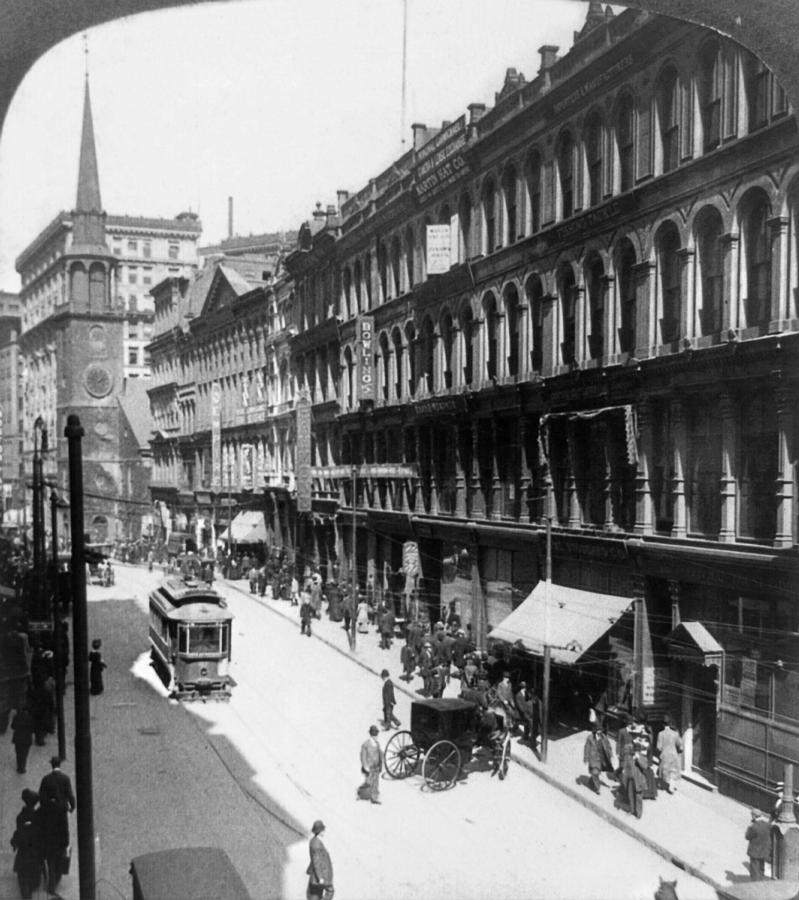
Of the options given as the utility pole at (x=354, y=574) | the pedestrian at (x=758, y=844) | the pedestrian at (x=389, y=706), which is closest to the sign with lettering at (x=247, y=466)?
the utility pole at (x=354, y=574)

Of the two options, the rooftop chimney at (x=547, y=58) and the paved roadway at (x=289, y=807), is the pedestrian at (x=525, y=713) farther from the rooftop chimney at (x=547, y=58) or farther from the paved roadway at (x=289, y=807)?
the rooftop chimney at (x=547, y=58)

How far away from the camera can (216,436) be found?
12.2 m

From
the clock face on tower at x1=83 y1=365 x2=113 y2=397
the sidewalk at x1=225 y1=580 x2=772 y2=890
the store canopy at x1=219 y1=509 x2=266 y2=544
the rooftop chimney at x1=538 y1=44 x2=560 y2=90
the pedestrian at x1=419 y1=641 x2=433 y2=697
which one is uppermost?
the rooftop chimney at x1=538 y1=44 x2=560 y2=90

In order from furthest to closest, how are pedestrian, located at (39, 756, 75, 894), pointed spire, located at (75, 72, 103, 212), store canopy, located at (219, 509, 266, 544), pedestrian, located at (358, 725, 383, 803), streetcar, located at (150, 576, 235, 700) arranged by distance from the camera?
1. store canopy, located at (219, 509, 266, 544)
2. pedestrian, located at (358, 725, 383, 803)
3. streetcar, located at (150, 576, 235, 700)
4. pointed spire, located at (75, 72, 103, 212)
5. pedestrian, located at (39, 756, 75, 894)

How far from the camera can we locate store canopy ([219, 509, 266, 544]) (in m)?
11.6

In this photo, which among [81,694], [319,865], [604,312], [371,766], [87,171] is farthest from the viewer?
[604,312]

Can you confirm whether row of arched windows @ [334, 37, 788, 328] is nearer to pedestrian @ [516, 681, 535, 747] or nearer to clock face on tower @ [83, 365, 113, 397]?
clock face on tower @ [83, 365, 113, 397]

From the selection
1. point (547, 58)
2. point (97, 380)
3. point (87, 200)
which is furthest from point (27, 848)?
point (547, 58)

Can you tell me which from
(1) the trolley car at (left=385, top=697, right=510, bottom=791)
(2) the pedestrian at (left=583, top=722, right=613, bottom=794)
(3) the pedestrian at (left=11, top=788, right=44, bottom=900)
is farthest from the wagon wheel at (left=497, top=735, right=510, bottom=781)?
(3) the pedestrian at (left=11, top=788, right=44, bottom=900)

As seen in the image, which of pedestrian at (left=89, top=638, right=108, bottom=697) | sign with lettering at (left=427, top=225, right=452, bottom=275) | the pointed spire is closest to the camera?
the pointed spire

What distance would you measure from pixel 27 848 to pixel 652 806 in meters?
6.93

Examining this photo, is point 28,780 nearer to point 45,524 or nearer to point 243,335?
point 45,524

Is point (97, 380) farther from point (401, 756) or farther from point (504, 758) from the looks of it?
point (504, 758)

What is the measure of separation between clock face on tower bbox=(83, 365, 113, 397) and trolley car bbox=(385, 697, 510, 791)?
4.86 metres
